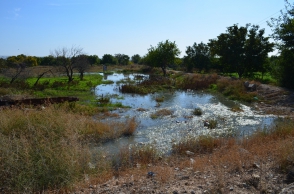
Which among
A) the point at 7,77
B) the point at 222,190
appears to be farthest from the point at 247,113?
the point at 7,77

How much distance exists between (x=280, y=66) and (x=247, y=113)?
9109mm

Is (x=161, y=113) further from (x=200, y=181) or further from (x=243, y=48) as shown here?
(x=243, y=48)

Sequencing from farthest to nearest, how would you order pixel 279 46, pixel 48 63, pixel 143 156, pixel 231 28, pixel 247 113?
1. pixel 48 63
2. pixel 231 28
3. pixel 279 46
4. pixel 247 113
5. pixel 143 156

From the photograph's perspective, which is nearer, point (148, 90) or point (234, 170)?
point (234, 170)

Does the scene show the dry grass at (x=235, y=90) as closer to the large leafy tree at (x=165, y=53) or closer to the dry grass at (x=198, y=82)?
the dry grass at (x=198, y=82)

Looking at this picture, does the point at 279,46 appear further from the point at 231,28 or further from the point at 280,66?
the point at 231,28

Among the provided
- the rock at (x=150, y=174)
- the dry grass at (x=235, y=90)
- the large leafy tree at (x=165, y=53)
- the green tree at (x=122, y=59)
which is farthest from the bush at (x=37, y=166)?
the green tree at (x=122, y=59)

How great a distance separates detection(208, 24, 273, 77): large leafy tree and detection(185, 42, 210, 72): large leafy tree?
1379 cm

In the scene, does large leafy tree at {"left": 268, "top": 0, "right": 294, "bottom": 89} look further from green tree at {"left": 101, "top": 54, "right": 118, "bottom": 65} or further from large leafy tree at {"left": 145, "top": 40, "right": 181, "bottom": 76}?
green tree at {"left": 101, "top": 54, "right": 118, "bottom": 65}

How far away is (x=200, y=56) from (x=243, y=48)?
16407 mm

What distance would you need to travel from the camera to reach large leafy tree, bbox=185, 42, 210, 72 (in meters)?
46.2

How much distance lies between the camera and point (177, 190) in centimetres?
532

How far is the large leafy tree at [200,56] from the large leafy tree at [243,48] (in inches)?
543

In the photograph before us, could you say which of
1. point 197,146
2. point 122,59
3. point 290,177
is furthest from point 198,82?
point 122,59
